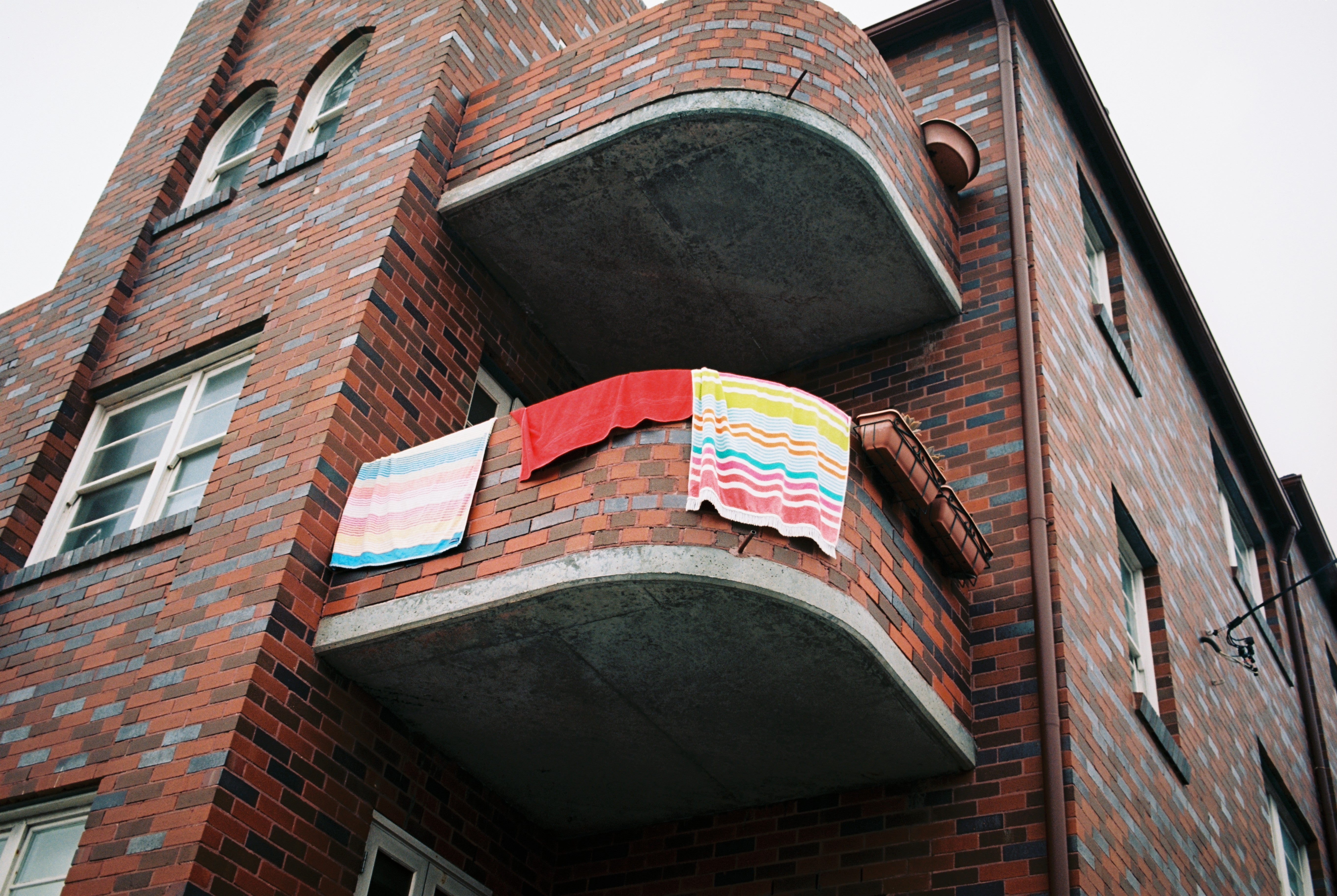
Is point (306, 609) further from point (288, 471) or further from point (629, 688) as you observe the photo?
point (629, 688)

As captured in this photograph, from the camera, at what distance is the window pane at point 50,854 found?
24.4ft

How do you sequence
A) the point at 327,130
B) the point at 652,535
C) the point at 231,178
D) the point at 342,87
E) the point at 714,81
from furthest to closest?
the point at 231,178 → the point at 342,87 → the point at 327,130 → the point at 714,81 → the point at 652,535

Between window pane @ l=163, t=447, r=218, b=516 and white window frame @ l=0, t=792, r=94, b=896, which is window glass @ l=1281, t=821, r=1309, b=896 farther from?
white window frame @ l=0, t=792, r=94, b=896

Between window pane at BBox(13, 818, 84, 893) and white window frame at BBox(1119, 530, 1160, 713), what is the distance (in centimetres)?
749

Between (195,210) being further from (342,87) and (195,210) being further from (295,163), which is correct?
(342,87)

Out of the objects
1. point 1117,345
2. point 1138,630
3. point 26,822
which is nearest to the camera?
point 26,822

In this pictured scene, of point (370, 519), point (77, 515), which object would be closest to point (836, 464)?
point (370, 519)

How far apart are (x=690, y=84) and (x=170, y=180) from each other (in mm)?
5496

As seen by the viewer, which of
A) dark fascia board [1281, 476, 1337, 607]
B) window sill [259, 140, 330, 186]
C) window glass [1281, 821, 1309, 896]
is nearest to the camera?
window sill [259, 140, 330, 186]

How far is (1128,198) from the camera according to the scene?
1322 centimetres

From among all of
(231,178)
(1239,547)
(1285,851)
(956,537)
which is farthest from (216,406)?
(1239,547)

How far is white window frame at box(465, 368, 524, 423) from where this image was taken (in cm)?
998

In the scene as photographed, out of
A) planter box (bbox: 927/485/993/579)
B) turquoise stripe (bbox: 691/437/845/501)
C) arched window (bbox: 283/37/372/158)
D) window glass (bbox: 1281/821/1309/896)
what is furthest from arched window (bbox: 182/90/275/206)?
window glass (bbox: 1281/821/1309/896)

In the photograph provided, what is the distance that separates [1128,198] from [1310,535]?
6688 mm
